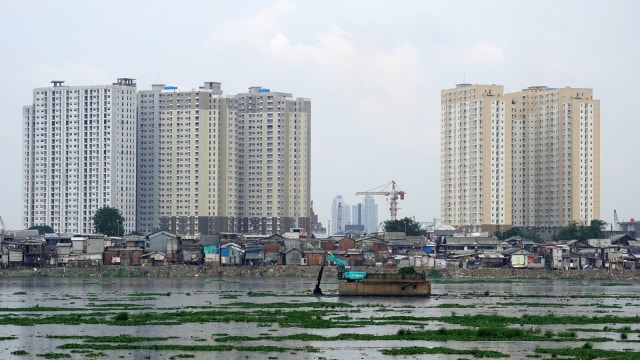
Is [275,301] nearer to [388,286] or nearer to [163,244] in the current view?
[388,286]

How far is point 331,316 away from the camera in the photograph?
3076 inches

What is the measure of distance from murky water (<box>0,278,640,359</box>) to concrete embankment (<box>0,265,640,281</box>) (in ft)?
36.9

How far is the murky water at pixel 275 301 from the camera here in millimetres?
58125

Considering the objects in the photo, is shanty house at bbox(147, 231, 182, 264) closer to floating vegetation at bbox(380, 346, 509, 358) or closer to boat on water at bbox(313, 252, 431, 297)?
boat on water at bbox(313, 252, 431, 297)

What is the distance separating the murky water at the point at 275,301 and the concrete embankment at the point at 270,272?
1126 centimetres

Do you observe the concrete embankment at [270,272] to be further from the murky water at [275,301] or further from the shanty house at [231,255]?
the murky water at [275,301]

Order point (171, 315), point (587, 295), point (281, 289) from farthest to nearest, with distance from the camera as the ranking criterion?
point (281, 289) < point (587, 295) < point (171, 315)

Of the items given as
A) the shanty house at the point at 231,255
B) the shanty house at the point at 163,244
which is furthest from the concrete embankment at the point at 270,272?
the shanty house at the point at 163,244

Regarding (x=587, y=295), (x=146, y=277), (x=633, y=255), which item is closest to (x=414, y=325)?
(x=587, y=295)

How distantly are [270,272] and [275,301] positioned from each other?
74.0 meters

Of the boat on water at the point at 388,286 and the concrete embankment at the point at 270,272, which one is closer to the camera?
the boat on water at the point at 388,286

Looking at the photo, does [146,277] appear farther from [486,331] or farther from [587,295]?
[486,331]

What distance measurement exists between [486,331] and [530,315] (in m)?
16.2

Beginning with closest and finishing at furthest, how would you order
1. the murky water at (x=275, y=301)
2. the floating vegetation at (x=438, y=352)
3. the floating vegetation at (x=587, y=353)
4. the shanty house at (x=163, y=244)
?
the floating vegetation at (x=587, y=353) < the floating vegetation at (x=438, y=352) < the murky water at (x=275, y=301) < the shanty house at (x=163, y=244)
